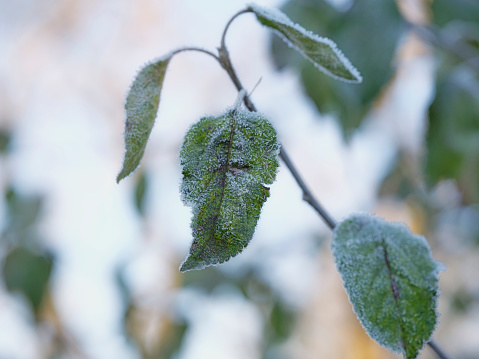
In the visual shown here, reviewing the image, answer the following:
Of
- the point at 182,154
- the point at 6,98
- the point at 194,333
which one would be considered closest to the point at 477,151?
the point at 182,154

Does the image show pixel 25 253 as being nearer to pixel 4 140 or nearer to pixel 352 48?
pixel 4 140

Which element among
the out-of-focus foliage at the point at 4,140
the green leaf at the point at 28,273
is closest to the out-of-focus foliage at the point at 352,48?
the green leaf at the point at 28,273

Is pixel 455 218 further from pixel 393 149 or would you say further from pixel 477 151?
pixel 477 151

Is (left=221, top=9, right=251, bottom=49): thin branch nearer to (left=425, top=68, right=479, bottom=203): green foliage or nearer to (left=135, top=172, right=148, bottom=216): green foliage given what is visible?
(left=425, top=68, right=479, bottom=203): green foliage

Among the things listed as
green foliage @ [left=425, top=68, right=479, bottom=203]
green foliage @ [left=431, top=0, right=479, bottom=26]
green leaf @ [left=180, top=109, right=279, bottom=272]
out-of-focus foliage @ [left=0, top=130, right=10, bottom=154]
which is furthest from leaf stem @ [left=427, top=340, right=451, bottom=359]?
out-of-focus foliage @ [left=0, top=130, right=10, bottom=154]

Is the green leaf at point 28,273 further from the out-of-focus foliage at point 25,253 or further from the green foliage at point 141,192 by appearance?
the green foliage at point 141,192
